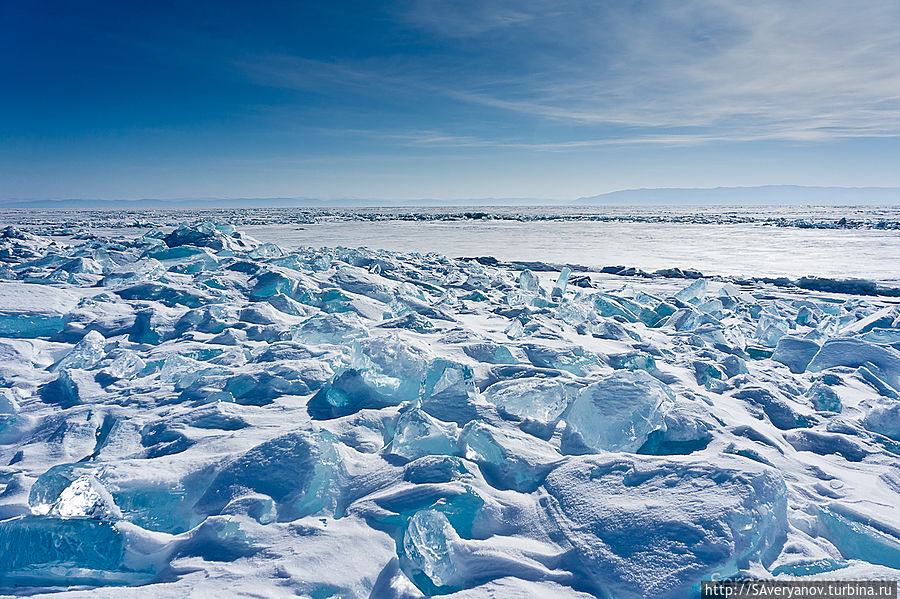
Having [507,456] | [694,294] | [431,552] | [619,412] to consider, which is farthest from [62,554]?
[694,294]

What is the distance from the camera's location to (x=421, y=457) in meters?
1.92

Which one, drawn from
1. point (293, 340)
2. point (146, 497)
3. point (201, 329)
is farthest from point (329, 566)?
point (201, 329)

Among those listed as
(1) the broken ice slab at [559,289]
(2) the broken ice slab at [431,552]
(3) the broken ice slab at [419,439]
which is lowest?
(2) the broken ice slab at [431,552]

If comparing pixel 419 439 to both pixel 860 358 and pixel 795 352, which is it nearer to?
pixel 795 352

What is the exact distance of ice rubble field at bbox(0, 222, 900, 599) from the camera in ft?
4.63

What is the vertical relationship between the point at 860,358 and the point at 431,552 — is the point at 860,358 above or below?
above

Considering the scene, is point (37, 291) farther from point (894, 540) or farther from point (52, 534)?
point (894, 540)

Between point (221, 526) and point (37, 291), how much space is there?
11.8ft

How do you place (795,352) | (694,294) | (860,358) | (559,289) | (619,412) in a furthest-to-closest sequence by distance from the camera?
Answer: (559,289)
(694,294)
(795,352)
(860,358)
(619,412)

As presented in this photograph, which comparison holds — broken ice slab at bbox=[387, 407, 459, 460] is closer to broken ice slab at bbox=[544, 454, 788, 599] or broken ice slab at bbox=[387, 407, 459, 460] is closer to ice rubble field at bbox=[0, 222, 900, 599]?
ice rubble field at bbox=[0, 222, 900, 599]

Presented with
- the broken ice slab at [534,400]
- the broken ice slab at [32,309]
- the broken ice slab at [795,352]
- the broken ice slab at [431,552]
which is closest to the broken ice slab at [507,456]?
the broken ice slab at [534,400]

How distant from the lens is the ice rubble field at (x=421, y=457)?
141 cm

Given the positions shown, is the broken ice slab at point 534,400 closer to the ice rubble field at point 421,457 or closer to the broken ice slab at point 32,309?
the ice rubble field at point 421,457

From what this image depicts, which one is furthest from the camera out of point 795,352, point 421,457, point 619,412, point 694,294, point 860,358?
point 694,294
